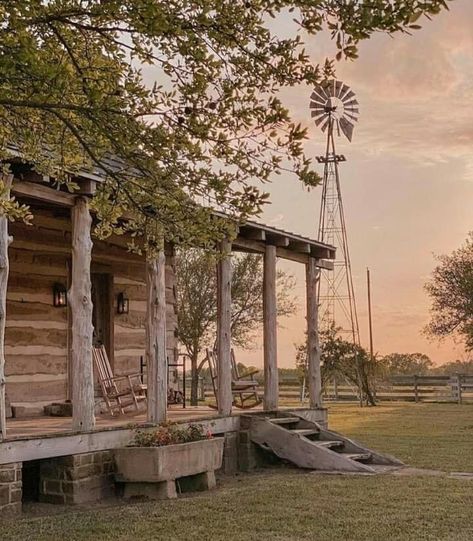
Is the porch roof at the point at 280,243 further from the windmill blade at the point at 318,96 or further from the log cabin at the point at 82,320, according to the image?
the windmill blade at the point at 318,96

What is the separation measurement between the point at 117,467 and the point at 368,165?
365 inches

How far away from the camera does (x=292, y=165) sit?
224 inches

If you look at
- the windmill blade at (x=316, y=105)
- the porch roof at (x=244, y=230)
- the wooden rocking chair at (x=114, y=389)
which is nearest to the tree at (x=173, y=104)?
the porch roof at (x=244, y=230)

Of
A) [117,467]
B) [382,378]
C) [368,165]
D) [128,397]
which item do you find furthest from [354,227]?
[117,467]

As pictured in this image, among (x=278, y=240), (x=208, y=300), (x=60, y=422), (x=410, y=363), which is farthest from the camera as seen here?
(x=410, y=363)

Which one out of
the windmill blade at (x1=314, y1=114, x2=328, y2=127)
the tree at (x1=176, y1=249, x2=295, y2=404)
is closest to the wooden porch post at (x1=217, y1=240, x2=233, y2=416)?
the windmill blade at (x1=314, y1=114, x2=328, y2=127)

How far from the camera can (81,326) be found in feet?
27.0

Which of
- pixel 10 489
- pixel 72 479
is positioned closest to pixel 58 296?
pixel 72 479

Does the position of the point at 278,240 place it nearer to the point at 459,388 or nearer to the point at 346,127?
the point at 346,127

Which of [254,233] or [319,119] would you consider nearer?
[254,233]

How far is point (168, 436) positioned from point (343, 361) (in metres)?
18.3

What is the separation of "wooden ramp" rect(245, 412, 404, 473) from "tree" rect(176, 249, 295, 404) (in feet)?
43.0

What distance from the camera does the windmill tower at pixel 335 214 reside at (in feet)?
66.5

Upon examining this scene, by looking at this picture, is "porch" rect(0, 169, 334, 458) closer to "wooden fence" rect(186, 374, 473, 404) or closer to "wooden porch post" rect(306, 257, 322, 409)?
"wooden porch post" rect(306, 257, 322, 409)
